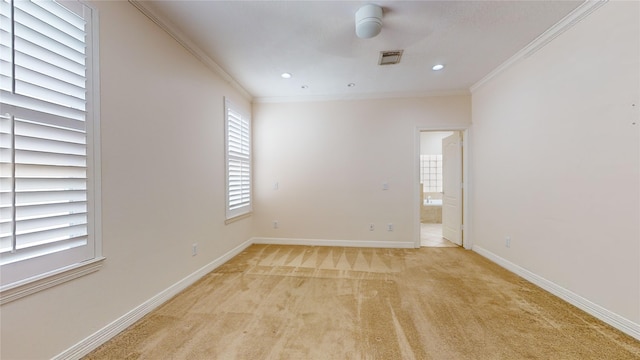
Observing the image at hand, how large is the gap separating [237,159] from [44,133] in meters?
2.43

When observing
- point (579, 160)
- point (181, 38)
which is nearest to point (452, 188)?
point (579, 160)

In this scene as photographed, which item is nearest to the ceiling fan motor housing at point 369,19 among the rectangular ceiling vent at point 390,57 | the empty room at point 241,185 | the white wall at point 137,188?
the empty room at point 241,185

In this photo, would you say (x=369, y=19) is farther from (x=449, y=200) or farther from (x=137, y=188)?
(x=449, y=200)

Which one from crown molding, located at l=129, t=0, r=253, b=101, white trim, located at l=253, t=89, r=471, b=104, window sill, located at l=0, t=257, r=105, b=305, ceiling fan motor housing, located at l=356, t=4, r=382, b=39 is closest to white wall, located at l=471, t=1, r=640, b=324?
white trim, located at l=253, t=89, r=471, b=104

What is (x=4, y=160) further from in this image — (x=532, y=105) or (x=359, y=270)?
(x=532, y=105)

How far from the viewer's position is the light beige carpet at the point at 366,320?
1.67m

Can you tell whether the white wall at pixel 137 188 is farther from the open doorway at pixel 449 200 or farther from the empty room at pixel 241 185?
the open doorway at pixel 449 200

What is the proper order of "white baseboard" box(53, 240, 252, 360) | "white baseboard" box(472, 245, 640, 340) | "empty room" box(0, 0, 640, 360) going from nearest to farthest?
"empty room" box(0, 0, 640, 360) < "white baseboard" box(53, 240, 252, 360) < "white baseboard" box(472, 245, 640, 340)

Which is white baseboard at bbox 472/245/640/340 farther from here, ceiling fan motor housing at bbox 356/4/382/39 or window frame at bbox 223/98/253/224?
window frame at bbox 223/98/253/224

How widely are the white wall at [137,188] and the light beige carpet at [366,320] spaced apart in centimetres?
32

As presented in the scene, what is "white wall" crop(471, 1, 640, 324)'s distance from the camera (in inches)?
72.0

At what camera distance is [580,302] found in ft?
7.10

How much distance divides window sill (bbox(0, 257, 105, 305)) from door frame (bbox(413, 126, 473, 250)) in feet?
13.2

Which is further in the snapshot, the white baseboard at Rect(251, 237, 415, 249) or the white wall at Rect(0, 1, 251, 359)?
the white baseboard at Rect(251, 237, 415, 249)
